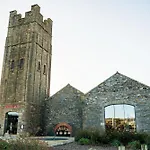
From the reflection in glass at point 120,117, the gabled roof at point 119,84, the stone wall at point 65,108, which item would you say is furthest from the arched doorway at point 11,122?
the reflection in glass at point 120,117

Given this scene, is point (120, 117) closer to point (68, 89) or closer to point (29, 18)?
point (68, 89)

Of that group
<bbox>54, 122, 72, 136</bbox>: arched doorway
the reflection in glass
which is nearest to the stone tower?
<bbox>54, 122, 72, 136</bbox>: arched doorway

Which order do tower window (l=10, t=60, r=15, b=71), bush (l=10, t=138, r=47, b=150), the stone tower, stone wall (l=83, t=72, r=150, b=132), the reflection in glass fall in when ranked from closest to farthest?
1. bush (l=10, t=138, r=47, b=150)
2. stone wall (l=83, t=72, r=150, b=132)
3. the reflection in glass
4. the stone tower
5. tower window (l=10, t=60, r=15, b=71)

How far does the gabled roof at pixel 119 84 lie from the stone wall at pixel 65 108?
3.44 m

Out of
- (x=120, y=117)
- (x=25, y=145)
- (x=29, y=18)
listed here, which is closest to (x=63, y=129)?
(x=120, y=117)

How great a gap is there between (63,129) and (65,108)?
233 cm

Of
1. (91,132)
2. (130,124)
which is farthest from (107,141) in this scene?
(130,124)

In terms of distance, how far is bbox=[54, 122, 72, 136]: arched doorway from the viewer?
21383 millimetres

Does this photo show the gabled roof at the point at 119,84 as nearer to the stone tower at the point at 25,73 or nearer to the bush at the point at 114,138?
the bush at the point at 114,138

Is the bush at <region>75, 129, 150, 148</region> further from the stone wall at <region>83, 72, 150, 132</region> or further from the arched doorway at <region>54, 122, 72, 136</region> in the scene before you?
the arched doorway at <region>54, 122, 72, 136</region>

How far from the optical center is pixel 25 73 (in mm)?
22109

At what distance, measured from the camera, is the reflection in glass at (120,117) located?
17.6 metres

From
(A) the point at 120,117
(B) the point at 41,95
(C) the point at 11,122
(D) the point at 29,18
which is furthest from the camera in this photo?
(D) the point at 29,18

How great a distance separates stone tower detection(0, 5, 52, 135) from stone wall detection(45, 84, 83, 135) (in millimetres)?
1178
